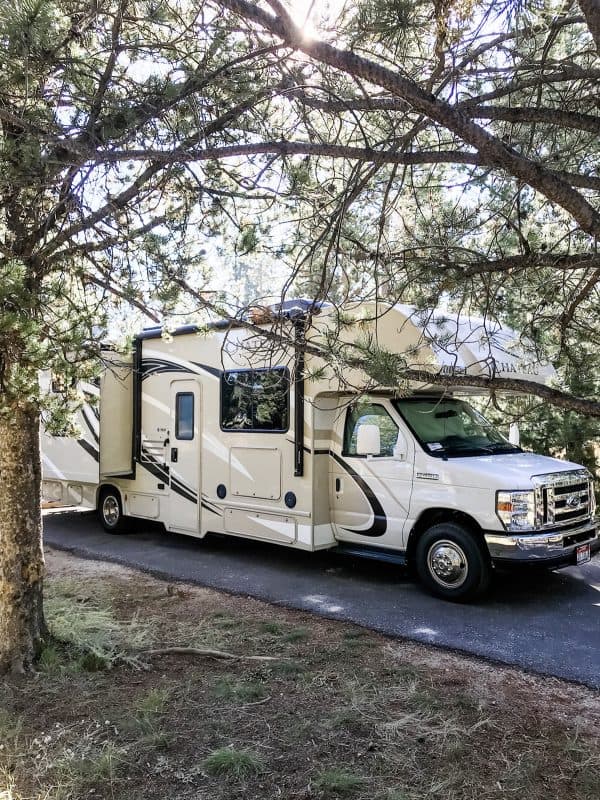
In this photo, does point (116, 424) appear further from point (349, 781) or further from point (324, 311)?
point (349, 781)

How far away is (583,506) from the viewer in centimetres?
667

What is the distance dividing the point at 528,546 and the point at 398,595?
54.7 inches

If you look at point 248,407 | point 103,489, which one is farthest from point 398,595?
point 103,489

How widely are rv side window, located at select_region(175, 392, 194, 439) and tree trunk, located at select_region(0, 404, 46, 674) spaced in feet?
13.8

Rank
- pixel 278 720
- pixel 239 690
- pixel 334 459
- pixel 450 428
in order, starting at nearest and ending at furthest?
pixel 278 720 < pixel 239 690 < pixel 450 428 < pixel 334 459

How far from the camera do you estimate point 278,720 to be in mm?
3711

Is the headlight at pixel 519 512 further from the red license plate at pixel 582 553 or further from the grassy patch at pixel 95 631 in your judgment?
the grassy patch at pixel 95 631

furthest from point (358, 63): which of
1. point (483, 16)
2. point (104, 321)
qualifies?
point (104, 321)

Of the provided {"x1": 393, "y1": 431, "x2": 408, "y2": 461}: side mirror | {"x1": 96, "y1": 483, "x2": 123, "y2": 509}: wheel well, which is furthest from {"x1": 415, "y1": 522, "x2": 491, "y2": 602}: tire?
{"x1": 96, "y1": 483, "x2": 123, "y2": 509}: wheel well

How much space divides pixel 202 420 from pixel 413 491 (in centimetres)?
308

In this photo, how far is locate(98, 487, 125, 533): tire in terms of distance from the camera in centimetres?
979

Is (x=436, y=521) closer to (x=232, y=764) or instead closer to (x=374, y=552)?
(x=374, y=552)

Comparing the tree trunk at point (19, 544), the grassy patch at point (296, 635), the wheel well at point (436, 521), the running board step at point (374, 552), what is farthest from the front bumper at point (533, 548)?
the tree trunk at point (19, 544)

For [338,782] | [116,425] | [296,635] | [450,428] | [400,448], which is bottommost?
[338,782]
